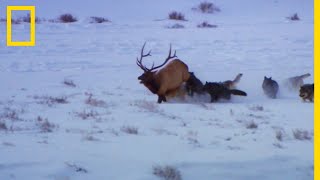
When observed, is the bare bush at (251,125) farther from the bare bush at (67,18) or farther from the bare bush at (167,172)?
the bare bush at (67,18)

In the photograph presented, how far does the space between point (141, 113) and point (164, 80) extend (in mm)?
1546

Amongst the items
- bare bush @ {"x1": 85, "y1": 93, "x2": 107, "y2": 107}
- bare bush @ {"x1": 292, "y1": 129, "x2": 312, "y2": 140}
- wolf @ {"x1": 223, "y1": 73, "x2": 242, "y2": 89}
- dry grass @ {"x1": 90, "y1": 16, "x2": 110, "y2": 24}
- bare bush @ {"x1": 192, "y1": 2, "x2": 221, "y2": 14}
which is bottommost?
bare bush @ {"x1": 292, "y1": 129, "x2": 312, "y2": 140}

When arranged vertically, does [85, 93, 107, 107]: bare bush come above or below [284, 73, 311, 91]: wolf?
below

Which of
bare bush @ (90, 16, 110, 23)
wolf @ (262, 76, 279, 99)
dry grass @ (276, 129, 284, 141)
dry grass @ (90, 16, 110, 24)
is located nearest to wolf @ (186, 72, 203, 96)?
wolf @ (262, 76, 279, 99)

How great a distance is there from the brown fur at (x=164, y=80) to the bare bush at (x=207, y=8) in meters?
15.1

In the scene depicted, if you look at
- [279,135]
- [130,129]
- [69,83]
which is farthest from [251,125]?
[69,83]

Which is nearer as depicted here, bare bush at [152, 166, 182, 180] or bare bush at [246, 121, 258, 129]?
bare bush at [152, 166, 182, 180]

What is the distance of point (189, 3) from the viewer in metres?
26.4

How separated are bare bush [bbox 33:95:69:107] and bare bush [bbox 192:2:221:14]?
1585cm

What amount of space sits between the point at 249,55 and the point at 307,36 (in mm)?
3881

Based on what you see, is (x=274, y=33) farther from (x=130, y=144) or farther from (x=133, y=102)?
(x=130, y=144)

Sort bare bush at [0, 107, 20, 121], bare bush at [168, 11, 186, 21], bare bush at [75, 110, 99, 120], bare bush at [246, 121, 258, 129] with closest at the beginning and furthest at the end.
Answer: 1. bare bush at [246, 121, 258, 129]
2. bare bush at [0, 107, 20, 121]
3. bare bush at [75, 110, 99, 120]
4. bare bush at [168, 11, 186, 21]

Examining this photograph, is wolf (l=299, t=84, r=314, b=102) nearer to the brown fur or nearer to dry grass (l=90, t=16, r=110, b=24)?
the brown fur

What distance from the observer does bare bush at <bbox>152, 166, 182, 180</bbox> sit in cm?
503
